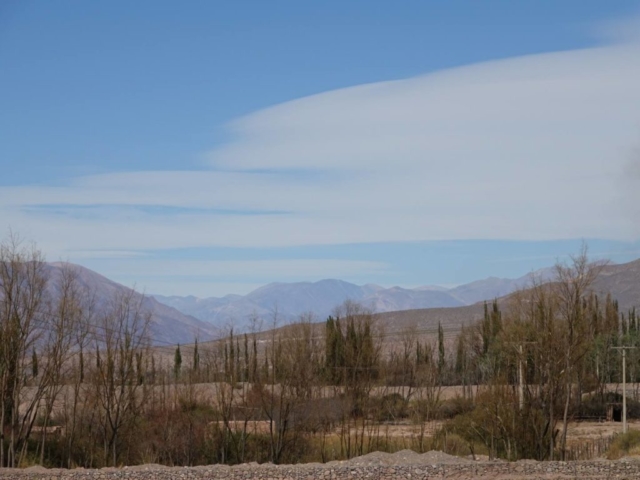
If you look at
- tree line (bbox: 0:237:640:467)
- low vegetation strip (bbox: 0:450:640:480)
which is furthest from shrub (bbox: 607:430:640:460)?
low vegetation strip (bbox: 0:450:640:480)

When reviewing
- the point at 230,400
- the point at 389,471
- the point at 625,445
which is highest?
the point at 230,400

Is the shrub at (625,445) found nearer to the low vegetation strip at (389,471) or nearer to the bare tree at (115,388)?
the low vegetation strip at (389,471)

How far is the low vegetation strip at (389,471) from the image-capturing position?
2814 centimetres

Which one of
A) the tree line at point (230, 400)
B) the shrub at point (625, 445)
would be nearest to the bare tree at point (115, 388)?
the tree line at point (230, 400)

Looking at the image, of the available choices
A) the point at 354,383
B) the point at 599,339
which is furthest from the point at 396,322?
the point at 354,383

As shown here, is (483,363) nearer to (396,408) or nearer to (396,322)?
(396,408)

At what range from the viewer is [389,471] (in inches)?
1112

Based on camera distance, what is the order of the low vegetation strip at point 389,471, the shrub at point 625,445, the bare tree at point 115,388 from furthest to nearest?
the bare tree at point 115,388 < the shrub at point 625,445 < the low vegetation strip at point 389,471

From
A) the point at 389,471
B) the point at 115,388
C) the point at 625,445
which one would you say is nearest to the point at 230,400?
the point at 115,388

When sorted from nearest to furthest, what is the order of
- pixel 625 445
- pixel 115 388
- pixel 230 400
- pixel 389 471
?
1. pixel 389 471
2. pixel 625 445
3. pixel 115 388
4. pixel 230 400

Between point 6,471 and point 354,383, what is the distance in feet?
66.7

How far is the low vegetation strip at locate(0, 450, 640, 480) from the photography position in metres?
28.1

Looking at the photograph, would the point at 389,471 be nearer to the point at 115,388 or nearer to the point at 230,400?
the point at 230,400

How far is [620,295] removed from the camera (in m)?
188
